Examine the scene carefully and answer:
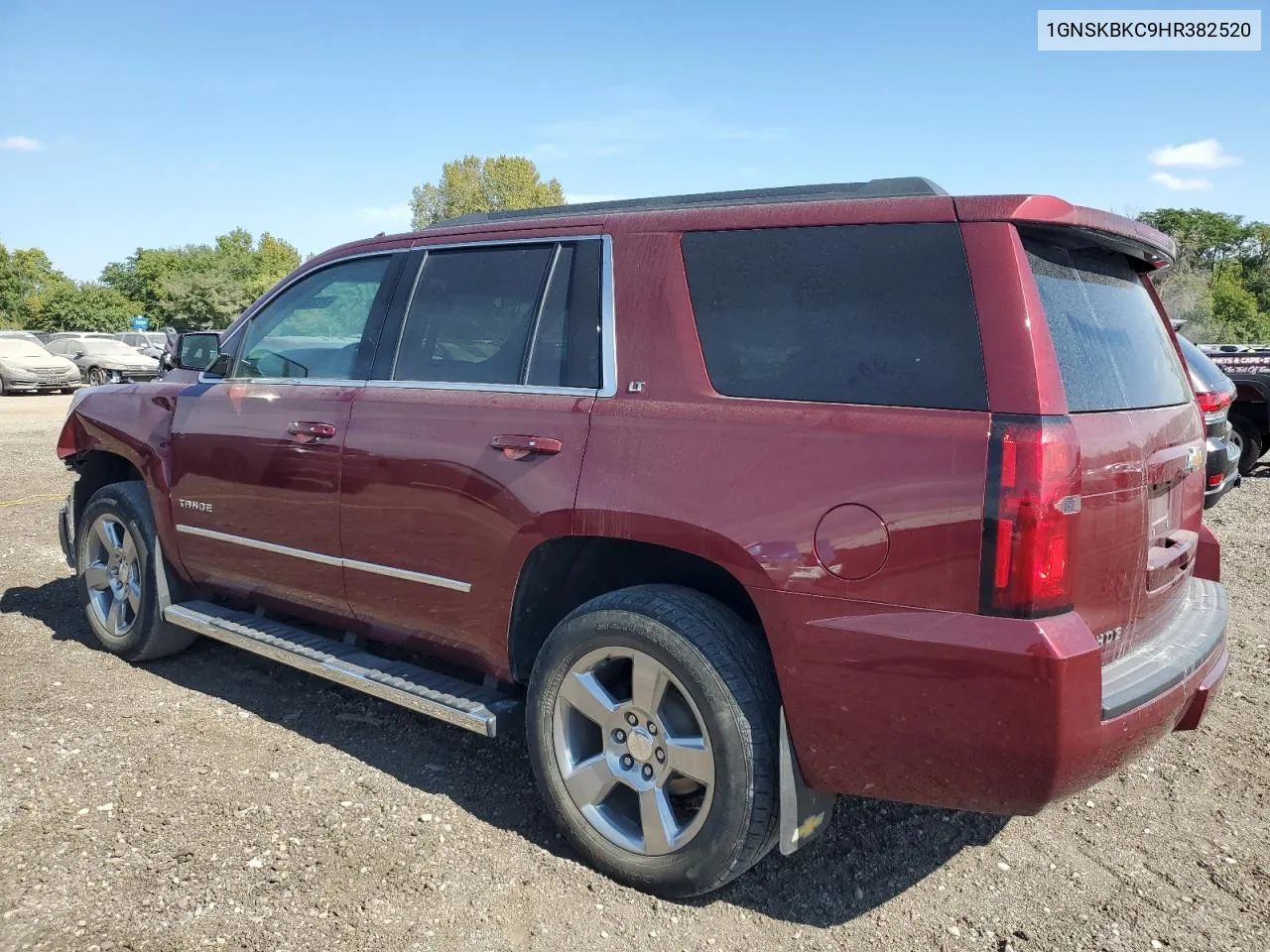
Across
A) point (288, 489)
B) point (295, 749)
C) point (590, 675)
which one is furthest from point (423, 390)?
point (295, 749)

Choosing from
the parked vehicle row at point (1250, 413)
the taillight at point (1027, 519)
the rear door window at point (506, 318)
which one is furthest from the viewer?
the parked vehicle row at point (1250, 413)

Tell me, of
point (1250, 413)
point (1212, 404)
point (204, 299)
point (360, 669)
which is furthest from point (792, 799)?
point (204, 299)

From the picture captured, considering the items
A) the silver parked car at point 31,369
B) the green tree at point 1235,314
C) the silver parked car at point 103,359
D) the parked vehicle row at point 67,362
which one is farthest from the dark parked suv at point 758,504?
the green tree at point 1235,314

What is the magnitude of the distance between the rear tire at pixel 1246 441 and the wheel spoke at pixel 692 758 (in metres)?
11.0

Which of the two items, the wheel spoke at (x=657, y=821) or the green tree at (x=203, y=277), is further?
the green tree at (x=203, y=277)

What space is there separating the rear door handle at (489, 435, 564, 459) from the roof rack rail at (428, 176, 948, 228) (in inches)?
31.6

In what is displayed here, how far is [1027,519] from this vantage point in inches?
→ 89.1

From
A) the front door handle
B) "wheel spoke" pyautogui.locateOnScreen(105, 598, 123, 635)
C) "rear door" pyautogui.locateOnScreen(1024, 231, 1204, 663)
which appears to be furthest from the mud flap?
"wheel spoke" pyautogui.locateOnScreen(105, 598, 123, 635)

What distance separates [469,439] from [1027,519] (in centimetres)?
178

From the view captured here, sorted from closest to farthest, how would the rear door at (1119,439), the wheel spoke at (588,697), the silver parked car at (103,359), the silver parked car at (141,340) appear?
the rear door at (1119,439) < the wheel spoke at (588,697) < the silver parked car at (103,359) < the silver parked car at (141,340)

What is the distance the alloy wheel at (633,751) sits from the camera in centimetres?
280

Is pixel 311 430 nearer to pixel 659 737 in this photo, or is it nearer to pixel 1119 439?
pixel 659 737

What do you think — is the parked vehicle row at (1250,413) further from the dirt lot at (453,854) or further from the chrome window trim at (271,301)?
the chrome window trim at (271,301)

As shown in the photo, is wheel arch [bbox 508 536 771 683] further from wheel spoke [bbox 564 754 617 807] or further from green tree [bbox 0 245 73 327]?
green tree [bbox 0 245 73 327]
